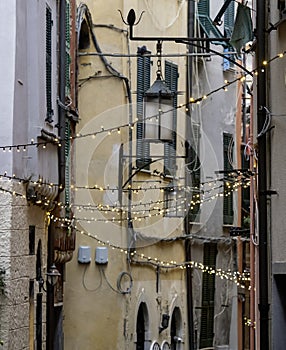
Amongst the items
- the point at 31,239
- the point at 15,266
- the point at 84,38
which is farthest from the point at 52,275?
the point at 84,38

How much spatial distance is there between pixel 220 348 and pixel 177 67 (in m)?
7.49

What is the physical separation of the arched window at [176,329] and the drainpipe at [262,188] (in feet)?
44.6

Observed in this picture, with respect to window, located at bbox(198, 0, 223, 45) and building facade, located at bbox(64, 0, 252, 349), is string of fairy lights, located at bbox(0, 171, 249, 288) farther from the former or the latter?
window, located at bbox(198, 0, 223, 45)

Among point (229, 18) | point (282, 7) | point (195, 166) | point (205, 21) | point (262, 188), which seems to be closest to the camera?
point (282, 7)

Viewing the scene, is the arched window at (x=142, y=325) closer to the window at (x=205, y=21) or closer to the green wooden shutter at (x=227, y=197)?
the green wooden shutter at (x=227, y=197)

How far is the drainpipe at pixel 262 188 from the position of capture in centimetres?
1388

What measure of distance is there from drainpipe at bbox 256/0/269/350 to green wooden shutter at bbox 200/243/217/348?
1520 cm

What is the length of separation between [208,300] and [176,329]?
2.07 metres

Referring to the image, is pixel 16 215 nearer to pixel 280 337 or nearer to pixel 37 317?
pixel 37 317

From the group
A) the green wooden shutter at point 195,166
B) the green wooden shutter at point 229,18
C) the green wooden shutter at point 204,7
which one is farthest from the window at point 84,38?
the green wooden shutter at point 229,18

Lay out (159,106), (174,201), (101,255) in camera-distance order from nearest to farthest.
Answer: (159,106) → (101,255) → (174,201)

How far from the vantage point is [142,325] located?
2589cm

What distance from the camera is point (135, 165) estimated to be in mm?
25359

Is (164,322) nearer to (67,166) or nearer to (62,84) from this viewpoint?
(67,166)
